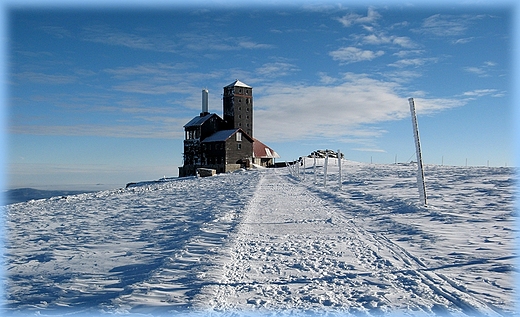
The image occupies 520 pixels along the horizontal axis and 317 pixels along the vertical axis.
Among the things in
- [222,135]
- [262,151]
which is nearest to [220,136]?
[222,135]

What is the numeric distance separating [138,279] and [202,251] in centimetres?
171

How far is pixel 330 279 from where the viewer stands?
582 cm

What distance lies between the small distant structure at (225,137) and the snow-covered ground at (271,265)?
165ft

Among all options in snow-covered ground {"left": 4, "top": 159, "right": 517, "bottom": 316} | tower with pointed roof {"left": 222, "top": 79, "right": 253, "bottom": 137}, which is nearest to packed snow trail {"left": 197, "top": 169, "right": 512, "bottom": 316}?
snow-covered ground {"left": 4, "top": 159, "right": 517, "bottom": 316}

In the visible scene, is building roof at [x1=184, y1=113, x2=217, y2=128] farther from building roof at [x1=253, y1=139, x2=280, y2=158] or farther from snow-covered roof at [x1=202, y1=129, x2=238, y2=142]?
building roof at [x1=253, y1=139, x2=280, y2=158]

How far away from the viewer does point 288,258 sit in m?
7.06

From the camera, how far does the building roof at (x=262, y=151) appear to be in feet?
250

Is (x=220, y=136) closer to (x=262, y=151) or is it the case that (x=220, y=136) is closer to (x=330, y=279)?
(x=262, y=151)

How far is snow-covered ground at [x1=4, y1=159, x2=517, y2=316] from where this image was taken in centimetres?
490

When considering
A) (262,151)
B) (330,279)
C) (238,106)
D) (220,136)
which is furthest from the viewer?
(262,151)

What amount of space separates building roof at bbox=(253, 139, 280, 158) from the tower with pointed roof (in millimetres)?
5336

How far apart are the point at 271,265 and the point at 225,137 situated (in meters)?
56.6

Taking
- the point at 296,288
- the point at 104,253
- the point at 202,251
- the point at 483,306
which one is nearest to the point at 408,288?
the point at 483,306

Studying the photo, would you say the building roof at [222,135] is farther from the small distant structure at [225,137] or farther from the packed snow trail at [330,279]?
the packed snow trail at [330,279]
